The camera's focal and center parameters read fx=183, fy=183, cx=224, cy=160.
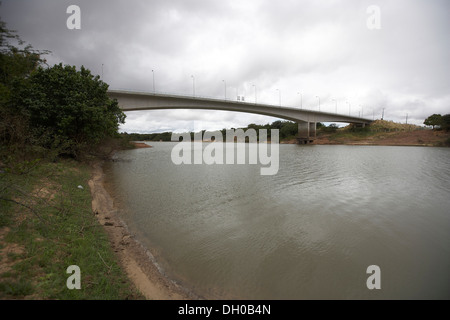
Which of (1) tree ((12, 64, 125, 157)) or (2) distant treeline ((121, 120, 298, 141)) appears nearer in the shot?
(1) tree ((12, 64, 125, 157))

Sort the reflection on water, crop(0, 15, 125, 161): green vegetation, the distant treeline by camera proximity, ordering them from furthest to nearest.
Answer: the distant treeline, crop(0, 15, 125, 161): green vegetation, the reflection on water

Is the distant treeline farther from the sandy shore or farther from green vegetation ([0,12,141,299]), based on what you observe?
the sandy shore

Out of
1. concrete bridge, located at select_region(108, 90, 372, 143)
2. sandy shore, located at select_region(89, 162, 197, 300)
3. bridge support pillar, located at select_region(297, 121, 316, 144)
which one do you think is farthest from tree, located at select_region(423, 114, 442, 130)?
sandy shore, located at select_region(89, 162, 197, 300)

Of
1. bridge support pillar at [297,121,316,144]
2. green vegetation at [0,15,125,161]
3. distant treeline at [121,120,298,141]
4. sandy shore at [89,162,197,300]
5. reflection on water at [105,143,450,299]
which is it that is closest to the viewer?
sandy shore at [89,162,197,300]

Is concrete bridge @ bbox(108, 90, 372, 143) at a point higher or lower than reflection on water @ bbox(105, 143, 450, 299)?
higher

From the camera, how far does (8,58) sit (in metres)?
12.6

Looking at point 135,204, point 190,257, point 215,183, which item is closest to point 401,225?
point 190,257

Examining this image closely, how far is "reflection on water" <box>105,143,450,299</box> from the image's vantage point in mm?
3734

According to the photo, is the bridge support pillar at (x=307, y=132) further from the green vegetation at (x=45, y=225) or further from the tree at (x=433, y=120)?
the green vegetation at (x=45, y=225)

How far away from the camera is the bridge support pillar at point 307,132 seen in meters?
53.4

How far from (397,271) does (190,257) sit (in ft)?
15.5

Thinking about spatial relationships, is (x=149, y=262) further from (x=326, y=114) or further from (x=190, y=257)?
(x=326, y=114)

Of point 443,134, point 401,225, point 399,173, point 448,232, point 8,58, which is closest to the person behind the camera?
point 448,232

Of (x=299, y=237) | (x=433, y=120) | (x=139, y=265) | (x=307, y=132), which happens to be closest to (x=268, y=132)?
(x=307, y=132)
